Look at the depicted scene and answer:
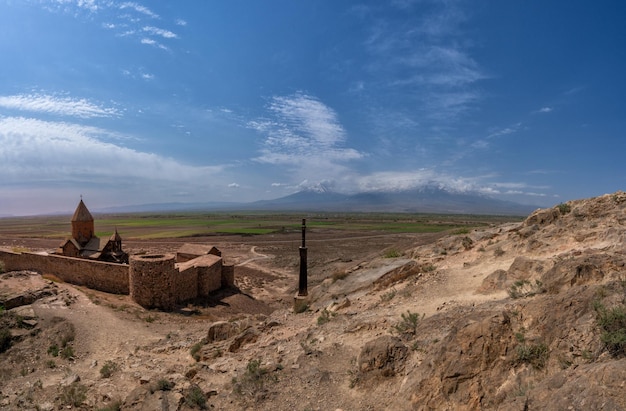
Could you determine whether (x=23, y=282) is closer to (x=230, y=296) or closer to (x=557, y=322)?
(x=230, y=296)

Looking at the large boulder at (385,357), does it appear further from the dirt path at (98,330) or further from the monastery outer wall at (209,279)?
the monastery outer wall at (209,279)

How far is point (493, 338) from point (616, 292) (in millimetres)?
2155

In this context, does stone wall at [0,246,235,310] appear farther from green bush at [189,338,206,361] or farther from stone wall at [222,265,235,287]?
green bush at [189,338,206,361]

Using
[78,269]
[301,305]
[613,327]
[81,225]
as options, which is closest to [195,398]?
[301,305]

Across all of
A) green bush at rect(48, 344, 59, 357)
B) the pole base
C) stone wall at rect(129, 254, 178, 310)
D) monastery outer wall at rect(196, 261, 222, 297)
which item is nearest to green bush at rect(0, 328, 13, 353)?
green bush at rect(48, 344, 59, 357)

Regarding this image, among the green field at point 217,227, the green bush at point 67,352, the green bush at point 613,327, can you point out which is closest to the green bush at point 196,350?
the green bush at point 67,352

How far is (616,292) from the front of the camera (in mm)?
5430

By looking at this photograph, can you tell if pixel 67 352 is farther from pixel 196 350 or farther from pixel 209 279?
pixel 209 279

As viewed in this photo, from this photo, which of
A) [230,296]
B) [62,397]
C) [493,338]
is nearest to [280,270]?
[230,296]

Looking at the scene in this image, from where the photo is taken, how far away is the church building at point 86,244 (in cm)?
2352

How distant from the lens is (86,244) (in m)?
24.8

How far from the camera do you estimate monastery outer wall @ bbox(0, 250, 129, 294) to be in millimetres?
19641

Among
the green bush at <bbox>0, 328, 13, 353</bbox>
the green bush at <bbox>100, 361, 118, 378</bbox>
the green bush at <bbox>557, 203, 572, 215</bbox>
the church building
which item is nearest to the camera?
the green bush at <bbox>100, 361, 118, 378</bbox>

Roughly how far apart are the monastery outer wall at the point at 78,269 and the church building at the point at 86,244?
1.90 meters
